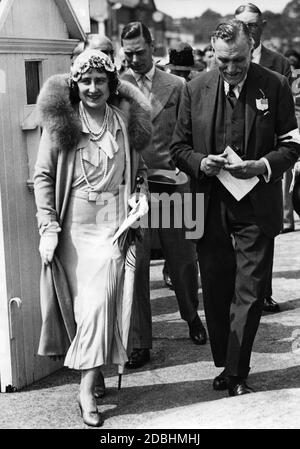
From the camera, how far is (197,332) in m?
5.87

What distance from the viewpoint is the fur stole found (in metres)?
4.46

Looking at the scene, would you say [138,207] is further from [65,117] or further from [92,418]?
[92,418]

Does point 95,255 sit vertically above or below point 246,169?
below

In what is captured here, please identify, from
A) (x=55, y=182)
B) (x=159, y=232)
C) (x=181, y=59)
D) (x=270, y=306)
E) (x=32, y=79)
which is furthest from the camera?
(x=181, y=59)

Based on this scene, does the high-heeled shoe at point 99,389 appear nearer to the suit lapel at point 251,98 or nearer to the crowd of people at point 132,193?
the crowd of people at point 132,193

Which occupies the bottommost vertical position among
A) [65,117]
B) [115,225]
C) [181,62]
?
[115,225]

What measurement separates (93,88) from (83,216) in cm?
68

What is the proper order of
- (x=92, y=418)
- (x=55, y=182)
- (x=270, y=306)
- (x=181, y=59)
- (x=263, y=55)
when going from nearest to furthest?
1. (x=92, y=418)
2. (x=55, y=182)
3. (x=270, y=306)
4. (x=263, y=55)
5. (x=181, y=59)

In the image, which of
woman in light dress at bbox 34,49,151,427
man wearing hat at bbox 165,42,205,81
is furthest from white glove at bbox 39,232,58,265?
man wearing hat at bbox 165,42,205,81

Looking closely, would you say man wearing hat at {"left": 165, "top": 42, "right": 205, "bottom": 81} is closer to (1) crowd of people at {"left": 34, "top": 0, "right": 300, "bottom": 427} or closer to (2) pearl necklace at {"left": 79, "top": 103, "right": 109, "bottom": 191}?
(1) crowd of people at {"left": 34, "top": 0, "right": 300, "bottom": 427}

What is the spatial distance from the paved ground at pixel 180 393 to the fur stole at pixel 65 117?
4.69 ft

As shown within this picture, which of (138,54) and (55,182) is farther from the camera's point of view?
(138,54)

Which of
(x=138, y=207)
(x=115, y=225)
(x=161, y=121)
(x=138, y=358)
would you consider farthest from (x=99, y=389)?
A: (x=161, y=121)
